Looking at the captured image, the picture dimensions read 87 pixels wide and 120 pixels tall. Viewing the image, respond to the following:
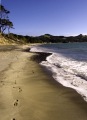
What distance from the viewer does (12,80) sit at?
1066 centimetres

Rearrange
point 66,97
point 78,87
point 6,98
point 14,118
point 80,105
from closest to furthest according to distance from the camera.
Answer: point 14,118 → point 80,105 → point 6,98 → point 66,97 → point 78,87

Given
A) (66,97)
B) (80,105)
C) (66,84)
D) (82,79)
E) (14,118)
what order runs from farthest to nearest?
(82,79) < (66,84) < (66,97) < (80,105) < (14,118)

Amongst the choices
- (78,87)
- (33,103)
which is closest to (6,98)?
(33,103)

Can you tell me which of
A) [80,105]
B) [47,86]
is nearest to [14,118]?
[80,105]

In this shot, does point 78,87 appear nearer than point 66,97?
No

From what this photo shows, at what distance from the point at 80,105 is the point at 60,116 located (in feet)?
3.63

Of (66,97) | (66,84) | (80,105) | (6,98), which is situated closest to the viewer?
(80,105)

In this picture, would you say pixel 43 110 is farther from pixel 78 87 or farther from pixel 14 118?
pixel 78 87

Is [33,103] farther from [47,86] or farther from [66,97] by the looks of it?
[47,86]

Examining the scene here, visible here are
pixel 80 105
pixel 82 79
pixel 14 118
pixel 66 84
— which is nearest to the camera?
pixel 14 118

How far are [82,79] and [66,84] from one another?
1231 millimetres

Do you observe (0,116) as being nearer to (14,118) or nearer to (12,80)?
(14,118)

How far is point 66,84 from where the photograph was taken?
10109 mm

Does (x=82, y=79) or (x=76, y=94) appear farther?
(x=82, y=79)
